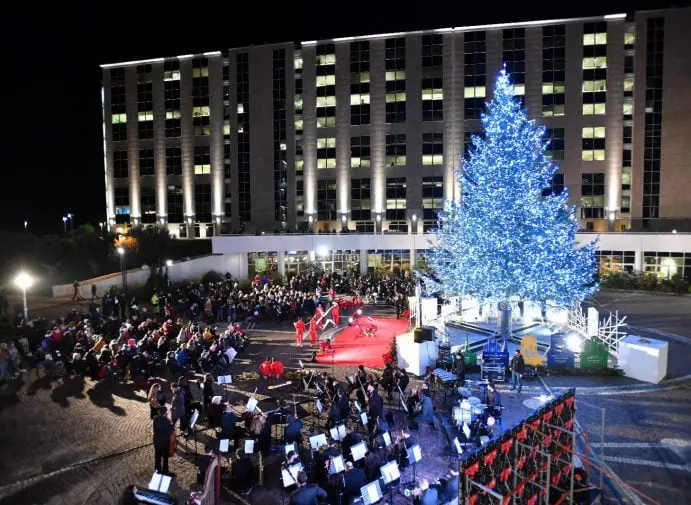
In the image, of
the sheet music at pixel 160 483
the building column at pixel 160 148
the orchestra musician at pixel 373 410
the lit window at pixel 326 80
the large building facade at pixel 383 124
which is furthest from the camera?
the building column at pixel 160 148

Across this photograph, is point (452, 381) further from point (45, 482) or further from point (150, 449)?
point (45, 482)

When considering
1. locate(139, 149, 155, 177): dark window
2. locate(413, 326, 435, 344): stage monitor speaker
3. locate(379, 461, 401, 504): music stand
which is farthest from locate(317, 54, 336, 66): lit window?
locate(379, 461, 401, 504): music stand

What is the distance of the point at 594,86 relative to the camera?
163ft

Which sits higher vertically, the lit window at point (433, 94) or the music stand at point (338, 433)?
the lit window at point (433, 94)

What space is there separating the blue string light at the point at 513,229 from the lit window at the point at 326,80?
122ft

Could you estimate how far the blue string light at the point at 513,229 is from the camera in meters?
19.3

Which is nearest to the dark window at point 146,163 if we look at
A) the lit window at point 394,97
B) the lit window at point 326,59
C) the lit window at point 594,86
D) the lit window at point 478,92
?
the lit window at point 326,59

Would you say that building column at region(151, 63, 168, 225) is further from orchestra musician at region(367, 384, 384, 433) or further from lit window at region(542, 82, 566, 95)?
orchestra musician at region(367, 384, 384, 433)

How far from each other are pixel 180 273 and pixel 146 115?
1289 inches

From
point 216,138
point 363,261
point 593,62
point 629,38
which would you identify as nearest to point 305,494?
point 363,261

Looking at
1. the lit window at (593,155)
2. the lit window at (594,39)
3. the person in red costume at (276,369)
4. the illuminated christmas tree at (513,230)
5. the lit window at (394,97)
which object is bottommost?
the person in red costume at (276,369)

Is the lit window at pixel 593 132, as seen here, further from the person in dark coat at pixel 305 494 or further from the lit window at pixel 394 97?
the person in dark coat at pixel 305 494

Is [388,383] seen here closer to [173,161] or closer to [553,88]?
[553,88]

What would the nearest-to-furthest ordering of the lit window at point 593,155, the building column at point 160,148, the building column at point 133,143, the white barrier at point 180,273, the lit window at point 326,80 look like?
the white barrier at point 180,273 < the lit window at point 593,155 < the lit window at point 326,80 < the building column at point 160,148 < the building column at point 133,143
